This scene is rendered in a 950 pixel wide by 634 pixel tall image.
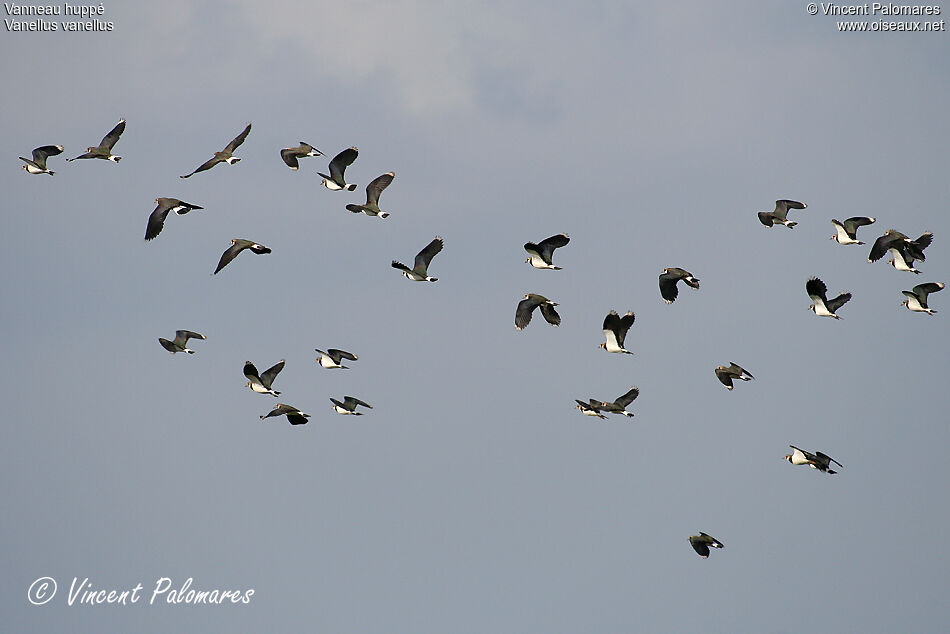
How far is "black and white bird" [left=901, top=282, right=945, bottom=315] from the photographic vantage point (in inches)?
2359

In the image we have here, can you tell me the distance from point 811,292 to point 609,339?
27.2ft

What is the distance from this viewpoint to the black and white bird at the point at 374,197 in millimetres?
57938

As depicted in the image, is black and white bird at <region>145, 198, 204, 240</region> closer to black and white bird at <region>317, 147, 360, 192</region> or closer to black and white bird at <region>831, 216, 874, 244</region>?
black and white bird at <region>317, 147, 360, 192</region>

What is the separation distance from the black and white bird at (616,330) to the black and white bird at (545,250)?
10.1 feet

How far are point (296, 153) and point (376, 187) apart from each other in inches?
154

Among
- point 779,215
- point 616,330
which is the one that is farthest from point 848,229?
point 616,330

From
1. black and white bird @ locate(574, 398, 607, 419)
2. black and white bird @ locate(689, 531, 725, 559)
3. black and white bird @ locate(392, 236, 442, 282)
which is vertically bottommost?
black and white bird @ locate(689, 531, 725, 559)

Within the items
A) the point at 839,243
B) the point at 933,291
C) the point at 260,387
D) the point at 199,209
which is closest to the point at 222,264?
the point at 199,209

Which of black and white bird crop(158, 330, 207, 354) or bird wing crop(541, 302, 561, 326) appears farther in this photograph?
black and white bird crop(158, 330, 207, 354)

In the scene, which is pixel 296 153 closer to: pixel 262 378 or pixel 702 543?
pixel 262 378

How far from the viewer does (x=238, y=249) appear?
5491cm

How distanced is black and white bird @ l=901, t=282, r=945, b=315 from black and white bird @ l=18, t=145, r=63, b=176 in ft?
120

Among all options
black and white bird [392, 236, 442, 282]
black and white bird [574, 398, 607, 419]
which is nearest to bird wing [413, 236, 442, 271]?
black and white bird [392, 236, 442, 282]

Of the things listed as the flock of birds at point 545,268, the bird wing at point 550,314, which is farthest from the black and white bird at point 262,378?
the bird wing at point 550,314
